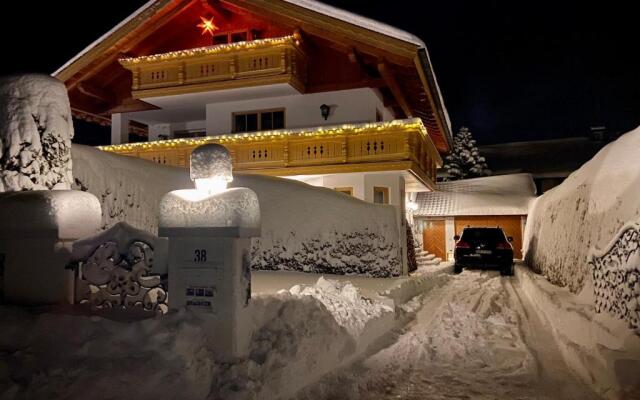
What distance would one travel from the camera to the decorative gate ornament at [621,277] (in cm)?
578

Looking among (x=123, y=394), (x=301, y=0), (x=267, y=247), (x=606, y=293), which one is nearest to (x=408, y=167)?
(x=267, y=247)

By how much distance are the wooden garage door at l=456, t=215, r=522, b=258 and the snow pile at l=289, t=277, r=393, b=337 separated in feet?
62.8

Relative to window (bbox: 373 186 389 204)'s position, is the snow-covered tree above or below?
above

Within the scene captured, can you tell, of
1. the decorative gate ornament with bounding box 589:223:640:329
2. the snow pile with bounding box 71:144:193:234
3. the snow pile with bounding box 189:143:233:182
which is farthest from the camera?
the snow pile with bounding box 71:144:193:234

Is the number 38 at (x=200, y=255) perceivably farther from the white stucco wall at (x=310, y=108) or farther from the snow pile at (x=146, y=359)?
the white stucco wall at (x=310, y=108)

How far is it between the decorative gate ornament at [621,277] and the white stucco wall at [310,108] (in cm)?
1220

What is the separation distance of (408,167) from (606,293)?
10049 mm

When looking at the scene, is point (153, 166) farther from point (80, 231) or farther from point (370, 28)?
point (370, 28)

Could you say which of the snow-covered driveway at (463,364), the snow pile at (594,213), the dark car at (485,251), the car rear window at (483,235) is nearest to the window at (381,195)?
the dark car at (485,251)

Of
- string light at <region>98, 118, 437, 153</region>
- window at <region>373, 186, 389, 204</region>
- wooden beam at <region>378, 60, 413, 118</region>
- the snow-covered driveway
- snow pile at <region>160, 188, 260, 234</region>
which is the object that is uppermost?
wooden beam at <region>378, 60, 413, 118</region>

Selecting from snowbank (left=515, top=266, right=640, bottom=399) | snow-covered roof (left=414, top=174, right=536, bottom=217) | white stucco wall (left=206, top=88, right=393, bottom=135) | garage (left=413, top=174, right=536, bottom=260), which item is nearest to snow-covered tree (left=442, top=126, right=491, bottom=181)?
snow-covered roof (left=414, top=174, right=536, bottom=217)

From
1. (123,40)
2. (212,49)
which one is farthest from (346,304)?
(123,40)

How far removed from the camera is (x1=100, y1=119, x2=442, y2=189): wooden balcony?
16.7 metres

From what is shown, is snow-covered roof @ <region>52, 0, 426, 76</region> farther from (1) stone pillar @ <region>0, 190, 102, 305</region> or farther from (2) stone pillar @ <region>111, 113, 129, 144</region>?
(1) stone pillar @ <region>0, 190, 102, 305</region>
